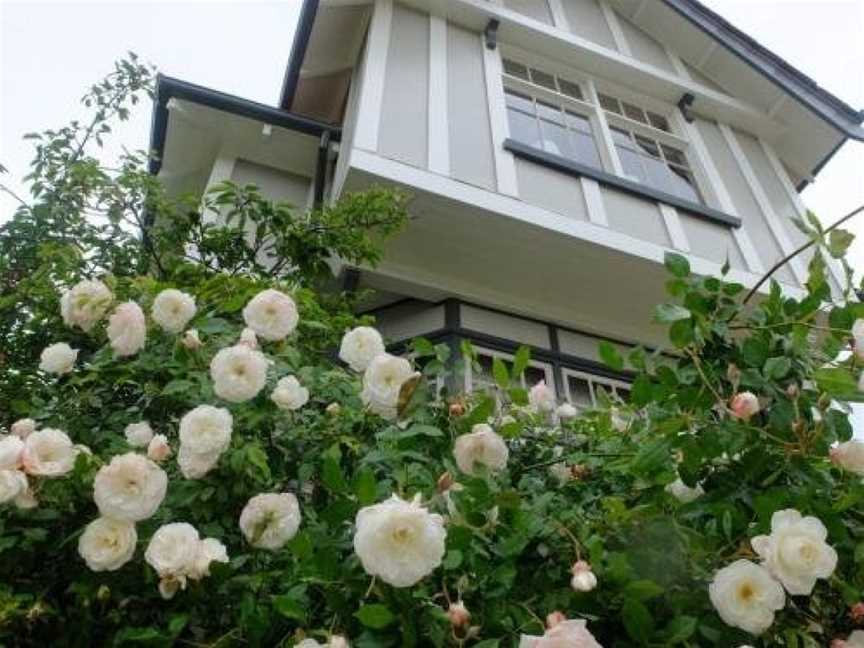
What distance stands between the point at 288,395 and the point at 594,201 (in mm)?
3833

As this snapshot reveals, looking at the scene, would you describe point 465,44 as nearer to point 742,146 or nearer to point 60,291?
point 742,146

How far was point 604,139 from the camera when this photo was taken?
226 inches

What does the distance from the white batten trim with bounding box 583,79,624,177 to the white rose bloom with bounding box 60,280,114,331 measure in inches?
175

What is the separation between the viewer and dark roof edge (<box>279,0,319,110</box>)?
18.4 feet

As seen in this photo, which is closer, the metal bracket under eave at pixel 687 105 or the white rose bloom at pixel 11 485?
the white rose bloom at pixel 11 485

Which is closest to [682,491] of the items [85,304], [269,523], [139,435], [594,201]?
[269,523]

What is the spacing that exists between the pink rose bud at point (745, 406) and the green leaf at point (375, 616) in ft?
2.71

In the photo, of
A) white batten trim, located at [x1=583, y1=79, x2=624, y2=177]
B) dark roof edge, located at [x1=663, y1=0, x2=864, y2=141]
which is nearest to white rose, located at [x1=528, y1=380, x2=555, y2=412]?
white batten trim, located at [x1=583, y1=79, x2=624, y2=177]

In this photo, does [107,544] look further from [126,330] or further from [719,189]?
[719,189]

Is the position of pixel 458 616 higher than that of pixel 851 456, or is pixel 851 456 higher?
pixel 851 456

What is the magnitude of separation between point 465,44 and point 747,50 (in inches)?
127

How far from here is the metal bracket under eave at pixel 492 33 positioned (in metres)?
5.92

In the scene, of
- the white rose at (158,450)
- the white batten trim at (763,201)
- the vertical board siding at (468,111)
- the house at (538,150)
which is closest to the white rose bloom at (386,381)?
the white rose at (158,450)

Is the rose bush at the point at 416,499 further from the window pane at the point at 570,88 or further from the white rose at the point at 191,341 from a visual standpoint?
the window pane at the point at 570,88
